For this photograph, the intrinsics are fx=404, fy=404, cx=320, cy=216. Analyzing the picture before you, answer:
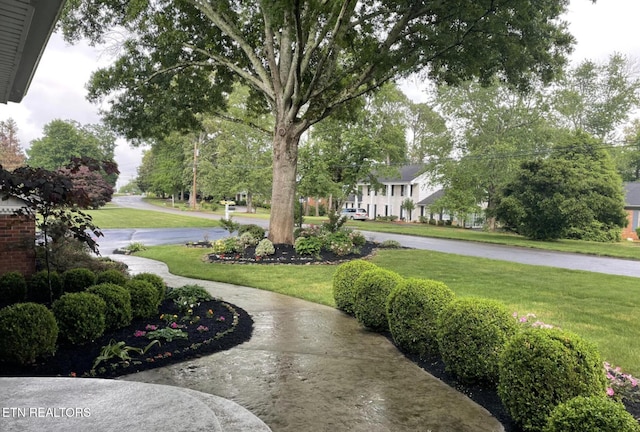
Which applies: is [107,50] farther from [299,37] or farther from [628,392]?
[628,392]

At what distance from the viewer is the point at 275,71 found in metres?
13.3

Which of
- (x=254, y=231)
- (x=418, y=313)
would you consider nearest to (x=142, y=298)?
(x=418, y=313)

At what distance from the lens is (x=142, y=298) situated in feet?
18.3

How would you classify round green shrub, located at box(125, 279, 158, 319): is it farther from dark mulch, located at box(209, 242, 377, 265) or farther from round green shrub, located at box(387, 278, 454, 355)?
dark mulch, located at box(209, 242, 377, 265)

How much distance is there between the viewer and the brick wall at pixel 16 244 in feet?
21.2

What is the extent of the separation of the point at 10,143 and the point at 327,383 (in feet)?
199

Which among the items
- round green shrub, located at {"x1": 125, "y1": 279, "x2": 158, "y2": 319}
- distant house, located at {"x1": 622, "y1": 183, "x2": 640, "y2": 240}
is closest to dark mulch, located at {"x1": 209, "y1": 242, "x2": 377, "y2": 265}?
round green shrub, located at {"x1": 125, "y1": 279, "x2": 158, "y2": 319}

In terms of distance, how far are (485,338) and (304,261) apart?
352 inches

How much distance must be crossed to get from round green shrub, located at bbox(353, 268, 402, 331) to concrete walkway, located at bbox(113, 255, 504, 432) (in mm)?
199

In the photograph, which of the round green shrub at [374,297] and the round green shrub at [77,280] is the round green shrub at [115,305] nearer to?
the round green shrub at [77,280]

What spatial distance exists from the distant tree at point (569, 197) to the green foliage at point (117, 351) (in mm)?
24848

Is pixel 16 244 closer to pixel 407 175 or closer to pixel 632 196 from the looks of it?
pixel 632 196

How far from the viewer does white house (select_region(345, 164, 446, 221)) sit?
46656 mm

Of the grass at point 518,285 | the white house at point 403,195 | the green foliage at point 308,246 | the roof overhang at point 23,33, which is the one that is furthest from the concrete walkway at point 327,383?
the white house at point 403,195
